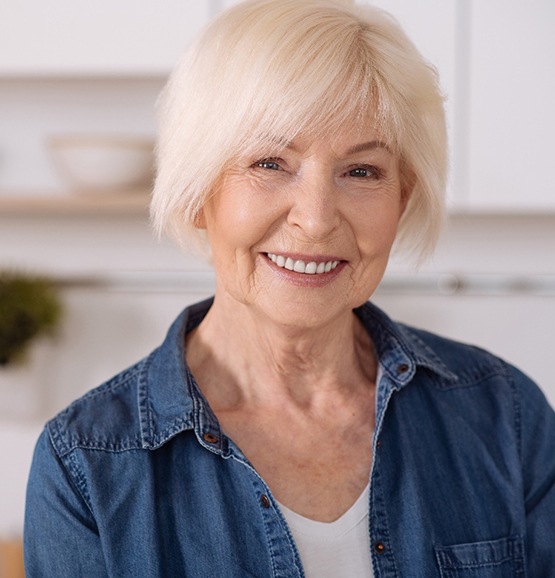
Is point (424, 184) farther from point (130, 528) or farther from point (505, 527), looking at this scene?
point (130, 528)

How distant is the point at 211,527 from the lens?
3.44 ft

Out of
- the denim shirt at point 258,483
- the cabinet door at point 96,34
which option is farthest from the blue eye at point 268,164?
the cabinet door at point 96,34

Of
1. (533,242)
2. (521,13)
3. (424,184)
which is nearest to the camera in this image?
(424,184)

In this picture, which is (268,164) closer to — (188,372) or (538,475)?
(188,372)

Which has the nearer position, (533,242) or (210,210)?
(210,210)

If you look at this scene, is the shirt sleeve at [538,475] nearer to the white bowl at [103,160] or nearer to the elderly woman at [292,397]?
the elderly woman at [292,397]

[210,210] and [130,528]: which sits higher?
[210,210]

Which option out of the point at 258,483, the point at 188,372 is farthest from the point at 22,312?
the point at 258,483

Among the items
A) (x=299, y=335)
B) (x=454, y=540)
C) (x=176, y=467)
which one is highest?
(x=299, y=335)

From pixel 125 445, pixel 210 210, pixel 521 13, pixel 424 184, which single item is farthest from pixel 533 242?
pixel 125 445

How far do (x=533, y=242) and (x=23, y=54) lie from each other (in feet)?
3.63

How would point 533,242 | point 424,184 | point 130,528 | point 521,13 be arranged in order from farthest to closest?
point 533,242 < point 521,13 < point 424,184 < point 130,528

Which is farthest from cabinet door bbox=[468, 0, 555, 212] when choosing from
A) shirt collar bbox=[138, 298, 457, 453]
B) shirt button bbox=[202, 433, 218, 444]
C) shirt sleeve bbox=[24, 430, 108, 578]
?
shirt sleeve bbox=[24, 430, 108, 578]

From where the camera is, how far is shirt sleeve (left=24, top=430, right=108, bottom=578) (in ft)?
3.35
